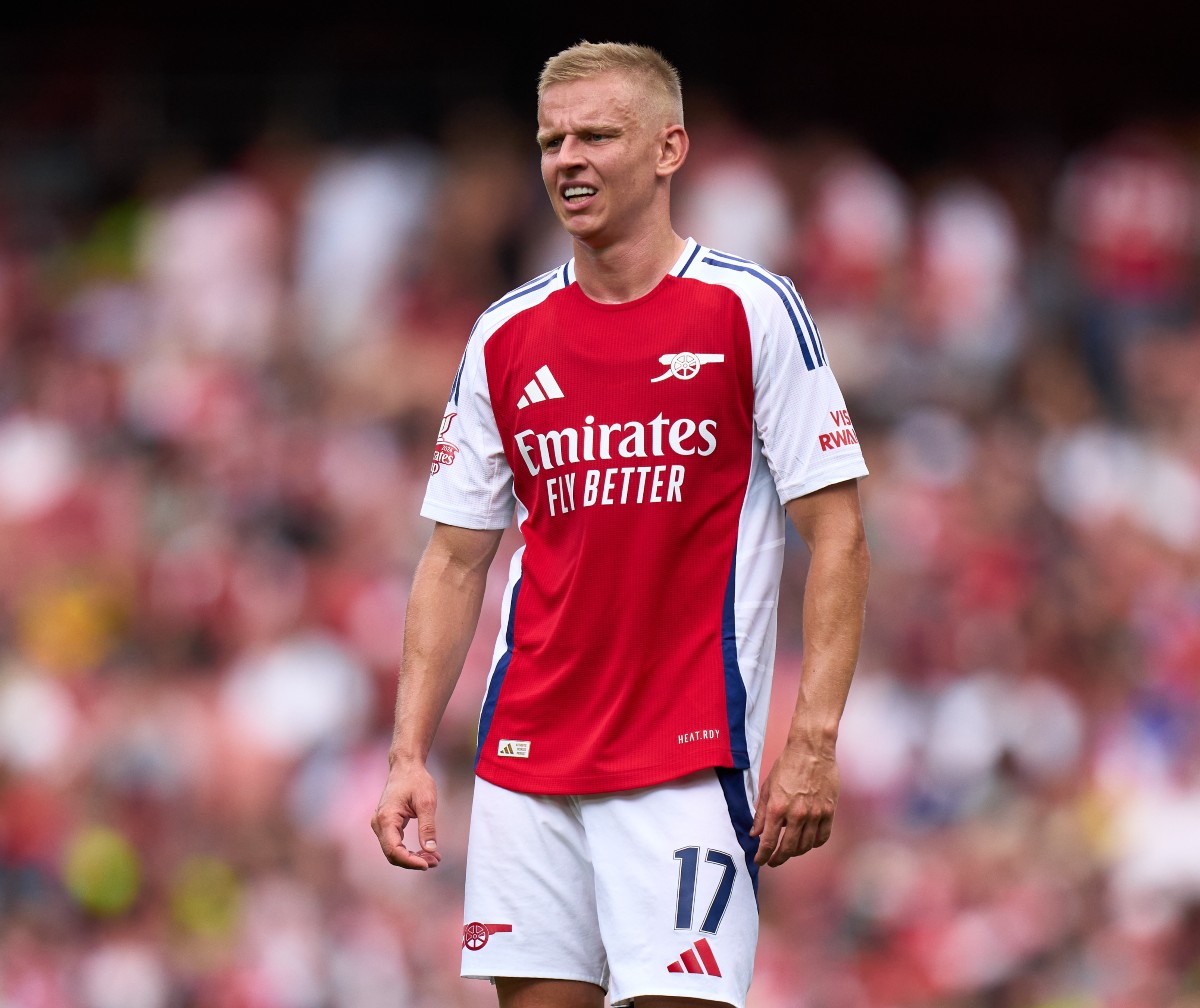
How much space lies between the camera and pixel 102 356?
488 inches

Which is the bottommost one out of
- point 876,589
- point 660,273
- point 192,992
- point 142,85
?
point 192,992

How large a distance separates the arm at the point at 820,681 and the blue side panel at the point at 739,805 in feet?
0.17

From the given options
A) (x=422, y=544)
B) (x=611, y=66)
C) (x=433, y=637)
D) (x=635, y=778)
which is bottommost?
(x=635, y=778)

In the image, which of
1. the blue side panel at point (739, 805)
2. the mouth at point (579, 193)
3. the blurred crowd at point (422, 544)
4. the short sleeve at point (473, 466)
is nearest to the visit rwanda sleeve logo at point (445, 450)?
the short sleeve at point (473, 466)

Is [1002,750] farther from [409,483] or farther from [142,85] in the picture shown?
[142,85]

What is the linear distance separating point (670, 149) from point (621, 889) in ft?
4.99

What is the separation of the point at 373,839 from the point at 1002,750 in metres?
2.87

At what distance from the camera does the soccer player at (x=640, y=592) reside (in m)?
4.24

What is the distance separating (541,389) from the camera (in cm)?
442

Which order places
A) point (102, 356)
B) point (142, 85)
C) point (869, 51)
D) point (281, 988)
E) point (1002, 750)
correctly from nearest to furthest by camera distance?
point (281, 988) < point (1002, 750) < point (102, 356) < point (142, 85) < point (869, 51)

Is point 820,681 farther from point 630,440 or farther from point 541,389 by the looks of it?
point 541,389

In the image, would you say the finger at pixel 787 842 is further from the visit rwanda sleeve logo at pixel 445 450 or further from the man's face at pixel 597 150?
the man's face at pixel 597 150

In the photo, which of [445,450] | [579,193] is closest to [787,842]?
[445,450]

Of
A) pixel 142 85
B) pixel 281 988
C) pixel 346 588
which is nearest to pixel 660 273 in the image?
pixel 281 988
